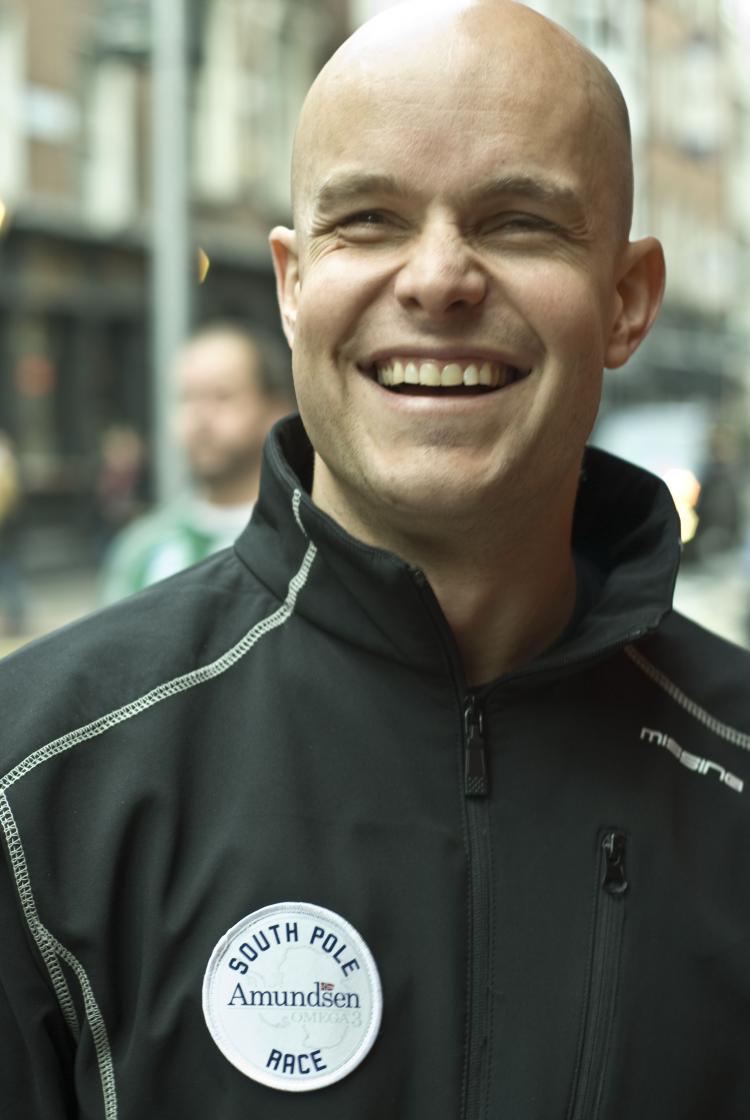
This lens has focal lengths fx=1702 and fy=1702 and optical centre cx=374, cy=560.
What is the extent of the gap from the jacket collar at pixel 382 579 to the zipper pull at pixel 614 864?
0.61 ft

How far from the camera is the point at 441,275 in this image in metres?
1.68

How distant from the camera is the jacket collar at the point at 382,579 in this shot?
68.3 inches

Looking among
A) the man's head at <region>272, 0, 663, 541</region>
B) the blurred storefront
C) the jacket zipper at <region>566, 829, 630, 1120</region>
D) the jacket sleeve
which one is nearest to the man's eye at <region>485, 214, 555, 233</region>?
the man's head at <region>272, 0, 663, 541</region>

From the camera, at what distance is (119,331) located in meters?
20.3

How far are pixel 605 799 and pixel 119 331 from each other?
19.1 metres

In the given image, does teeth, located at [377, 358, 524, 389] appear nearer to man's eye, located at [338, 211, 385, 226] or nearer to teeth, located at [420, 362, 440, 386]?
teeth, located at [420, 362, 440, 386]

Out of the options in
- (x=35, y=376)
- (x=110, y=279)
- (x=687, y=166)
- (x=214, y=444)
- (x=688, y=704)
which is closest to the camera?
(x=688, y=704)

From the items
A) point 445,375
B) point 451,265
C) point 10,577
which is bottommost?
point 10,577

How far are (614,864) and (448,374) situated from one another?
1.72 feet

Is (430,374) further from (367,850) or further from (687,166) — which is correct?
(687,166)

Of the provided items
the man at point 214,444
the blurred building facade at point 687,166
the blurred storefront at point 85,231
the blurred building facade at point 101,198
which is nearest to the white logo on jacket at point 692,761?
the man at point 214,444

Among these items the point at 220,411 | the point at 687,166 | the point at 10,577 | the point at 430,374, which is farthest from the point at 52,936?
the point at 687,166

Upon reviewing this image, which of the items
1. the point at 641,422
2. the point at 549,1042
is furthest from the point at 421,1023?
the point at 641,422

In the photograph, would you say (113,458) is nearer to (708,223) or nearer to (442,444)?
(442,444)
